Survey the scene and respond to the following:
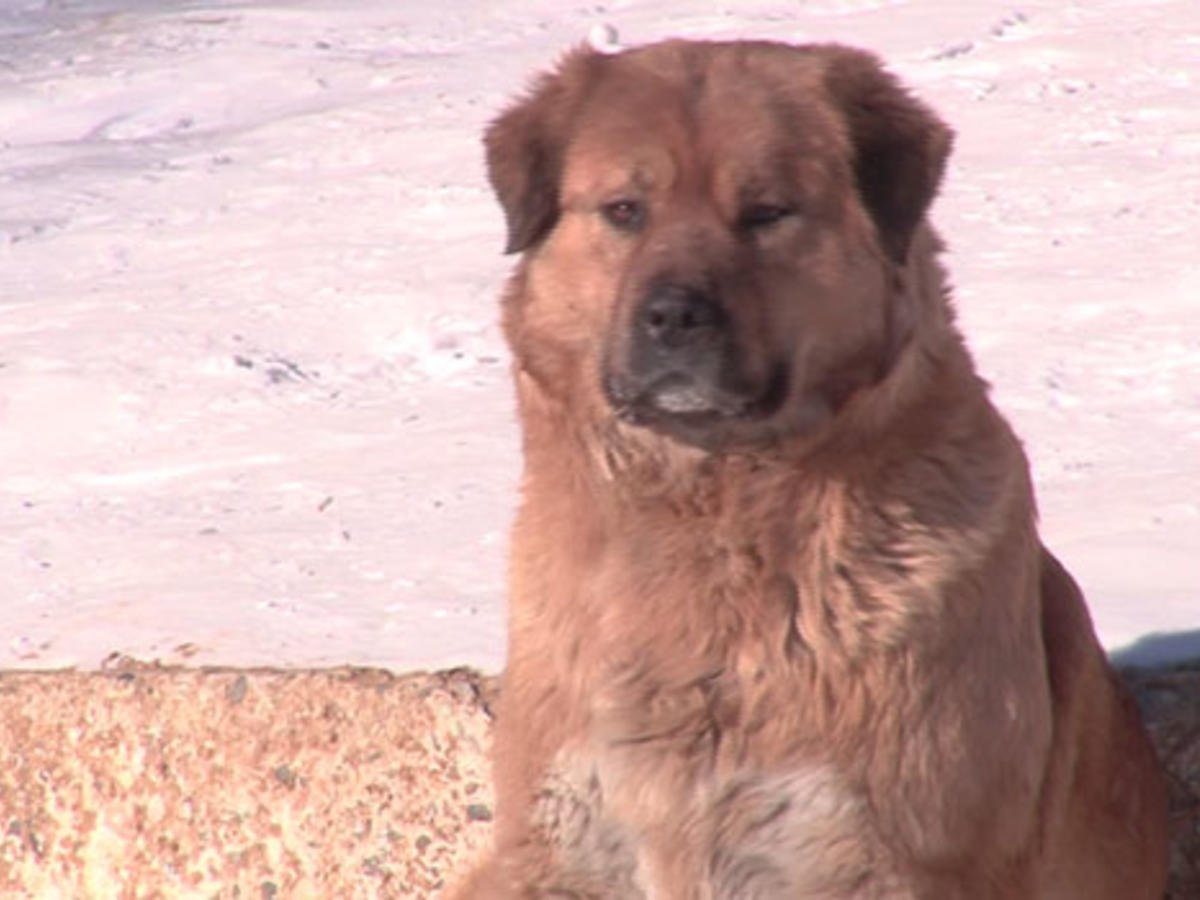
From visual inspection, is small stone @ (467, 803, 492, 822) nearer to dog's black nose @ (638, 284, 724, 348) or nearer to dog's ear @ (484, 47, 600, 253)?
dog's ear @ (484, 47, 600, 253)

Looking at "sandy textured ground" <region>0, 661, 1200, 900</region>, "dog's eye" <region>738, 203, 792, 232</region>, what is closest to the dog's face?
"dog's eye" <region>738, 203, 792, 232</region>

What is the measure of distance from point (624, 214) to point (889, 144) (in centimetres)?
40

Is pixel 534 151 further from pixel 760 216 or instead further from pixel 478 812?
pixel 478 812

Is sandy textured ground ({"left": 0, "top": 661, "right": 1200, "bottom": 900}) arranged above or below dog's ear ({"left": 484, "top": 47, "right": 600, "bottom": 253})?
below

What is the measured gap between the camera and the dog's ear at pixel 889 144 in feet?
12.3

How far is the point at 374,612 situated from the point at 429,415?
39.5 inches

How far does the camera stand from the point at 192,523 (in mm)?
5422

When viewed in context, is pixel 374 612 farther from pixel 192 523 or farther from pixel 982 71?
pixel 982 71

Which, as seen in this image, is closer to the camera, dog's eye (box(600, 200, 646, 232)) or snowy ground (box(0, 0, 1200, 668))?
dog's eye (box(600, 200, 646, 232))

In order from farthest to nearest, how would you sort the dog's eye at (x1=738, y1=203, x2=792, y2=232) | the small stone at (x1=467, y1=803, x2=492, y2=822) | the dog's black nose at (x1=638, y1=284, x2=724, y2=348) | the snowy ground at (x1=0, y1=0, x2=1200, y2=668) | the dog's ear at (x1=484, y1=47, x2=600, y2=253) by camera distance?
the snowy ground at (x1=0, y1=0, x2=1200, y2=668)
the small stone at (x1=467, y1=803, x2=492, y2=822)
the dog's ear at (x1=484, y1=47, x2=600, y2=253)
the dog's eye at (x1=738, y1=203, x2=792, y2=232)
the dog's black nose at (x1=638, y1=284, x2=724, y2=348)

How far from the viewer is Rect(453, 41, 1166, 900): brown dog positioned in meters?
3.69

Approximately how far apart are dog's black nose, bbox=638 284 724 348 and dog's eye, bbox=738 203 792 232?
0.15m

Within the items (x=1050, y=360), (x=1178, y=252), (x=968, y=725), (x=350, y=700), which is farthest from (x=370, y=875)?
(x=1178, y=252)

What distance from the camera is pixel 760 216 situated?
3.75 meters
